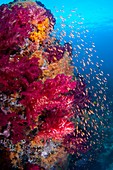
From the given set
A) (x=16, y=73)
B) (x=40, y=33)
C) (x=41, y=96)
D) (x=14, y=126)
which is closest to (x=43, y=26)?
(x=40, y=33)

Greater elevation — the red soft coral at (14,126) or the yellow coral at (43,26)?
the yellow coral at (43,26)

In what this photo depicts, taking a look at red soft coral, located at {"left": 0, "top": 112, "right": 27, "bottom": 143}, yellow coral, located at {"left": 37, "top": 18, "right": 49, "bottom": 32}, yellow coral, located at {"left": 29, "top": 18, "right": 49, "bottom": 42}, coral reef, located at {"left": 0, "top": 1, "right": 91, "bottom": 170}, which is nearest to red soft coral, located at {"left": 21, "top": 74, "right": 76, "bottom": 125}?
coral reef, located at {"left": 0, "top": 1, "right": 91, "bottom": 170}

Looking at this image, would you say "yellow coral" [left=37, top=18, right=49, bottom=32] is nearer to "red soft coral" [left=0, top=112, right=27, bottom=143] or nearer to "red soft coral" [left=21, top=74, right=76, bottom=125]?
"red soft coral" [left=21, top=74, right=76, bottom=125]

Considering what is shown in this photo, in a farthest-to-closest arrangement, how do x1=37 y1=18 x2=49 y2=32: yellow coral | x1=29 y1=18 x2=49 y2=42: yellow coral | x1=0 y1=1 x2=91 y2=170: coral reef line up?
x1=37 y1=18 x2=49 y2=32: yellow coral < x1=29 y1=18 x2=49 y2=42: yellow coral < x1=0 y1=1 x2=91 y2=170: coral reef

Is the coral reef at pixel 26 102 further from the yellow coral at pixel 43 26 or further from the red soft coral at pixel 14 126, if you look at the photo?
the yellow coral at pixel 43 26

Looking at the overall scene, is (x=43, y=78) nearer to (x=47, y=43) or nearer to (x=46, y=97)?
(x=46, y=97)

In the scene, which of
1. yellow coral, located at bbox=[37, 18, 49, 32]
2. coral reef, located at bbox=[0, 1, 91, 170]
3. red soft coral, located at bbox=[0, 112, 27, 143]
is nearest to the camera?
red soft coral, located at bbox=[0, 112, 27, 143]

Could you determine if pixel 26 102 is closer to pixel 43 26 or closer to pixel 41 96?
pixel 41 96

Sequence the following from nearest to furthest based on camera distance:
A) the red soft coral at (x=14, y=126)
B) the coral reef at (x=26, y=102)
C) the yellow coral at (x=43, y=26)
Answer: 1. the red soft coral at (x=14, y=126)
2. the coral reef at (x=26, y=102)
3. the yellow coral at (x=43, y=26)

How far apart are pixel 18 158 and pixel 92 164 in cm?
746

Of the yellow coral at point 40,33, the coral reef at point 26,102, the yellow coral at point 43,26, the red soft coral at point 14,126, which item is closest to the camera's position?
the red soft coral at point 14,126

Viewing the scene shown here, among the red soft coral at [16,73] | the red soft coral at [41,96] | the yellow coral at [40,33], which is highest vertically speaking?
the yellow coral at [40,33]

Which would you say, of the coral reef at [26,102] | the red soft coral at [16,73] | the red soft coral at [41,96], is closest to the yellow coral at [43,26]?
the coral reef at [26,102]

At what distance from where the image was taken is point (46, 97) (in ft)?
16.9
